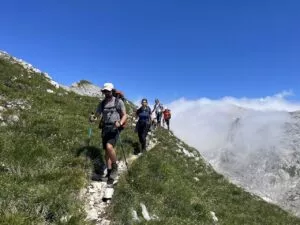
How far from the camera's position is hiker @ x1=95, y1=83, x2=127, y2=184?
16.3m

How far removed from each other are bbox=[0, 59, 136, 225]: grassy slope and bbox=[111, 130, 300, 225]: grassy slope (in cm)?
162

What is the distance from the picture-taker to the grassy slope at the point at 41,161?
11.6 metres

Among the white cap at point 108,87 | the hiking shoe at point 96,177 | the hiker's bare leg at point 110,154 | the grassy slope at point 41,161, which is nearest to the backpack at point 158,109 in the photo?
the grassy slope at point 41,161

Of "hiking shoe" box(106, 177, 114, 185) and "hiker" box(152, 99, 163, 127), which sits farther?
"hiker" box(152, 99, 163, 127)

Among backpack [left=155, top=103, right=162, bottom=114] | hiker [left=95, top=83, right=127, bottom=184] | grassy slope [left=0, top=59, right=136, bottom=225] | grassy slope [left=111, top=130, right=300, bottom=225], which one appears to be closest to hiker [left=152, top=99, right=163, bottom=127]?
backpack [left=155, top=103, right=162, bottom=114]

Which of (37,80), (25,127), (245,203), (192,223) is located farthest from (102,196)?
(37,80)

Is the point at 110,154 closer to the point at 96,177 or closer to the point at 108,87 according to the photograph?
the point at 96,177

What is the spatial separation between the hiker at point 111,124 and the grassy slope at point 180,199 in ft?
2.29

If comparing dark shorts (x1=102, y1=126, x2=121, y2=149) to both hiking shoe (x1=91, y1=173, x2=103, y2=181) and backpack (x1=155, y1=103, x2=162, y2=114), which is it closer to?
hiking shoe (x1=91, y1=173, x2=103, y2=181)

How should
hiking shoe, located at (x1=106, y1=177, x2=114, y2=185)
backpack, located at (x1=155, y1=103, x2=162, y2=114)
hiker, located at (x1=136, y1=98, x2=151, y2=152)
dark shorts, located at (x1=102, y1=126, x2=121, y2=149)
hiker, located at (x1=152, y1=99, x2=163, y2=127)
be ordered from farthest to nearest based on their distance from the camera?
backpack, located at (x1=155, y1=103, x2=162, y2=114) < hiker, located at (x1=152, y1=99, x2=163, y2=127) < hiker, located at (x1=136, y1=98, x2=151, y2=152) < dark shorts, located at (x1=102, y1=126, x2=121, y2=149) < hiking shoe, located at (x1=106, y1=177, x2=114, y2=185)

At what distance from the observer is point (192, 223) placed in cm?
1409

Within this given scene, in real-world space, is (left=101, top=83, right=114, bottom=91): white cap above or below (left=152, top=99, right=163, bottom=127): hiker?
below

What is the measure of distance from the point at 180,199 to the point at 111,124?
369 cm

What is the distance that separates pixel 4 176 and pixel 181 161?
13.9 m
